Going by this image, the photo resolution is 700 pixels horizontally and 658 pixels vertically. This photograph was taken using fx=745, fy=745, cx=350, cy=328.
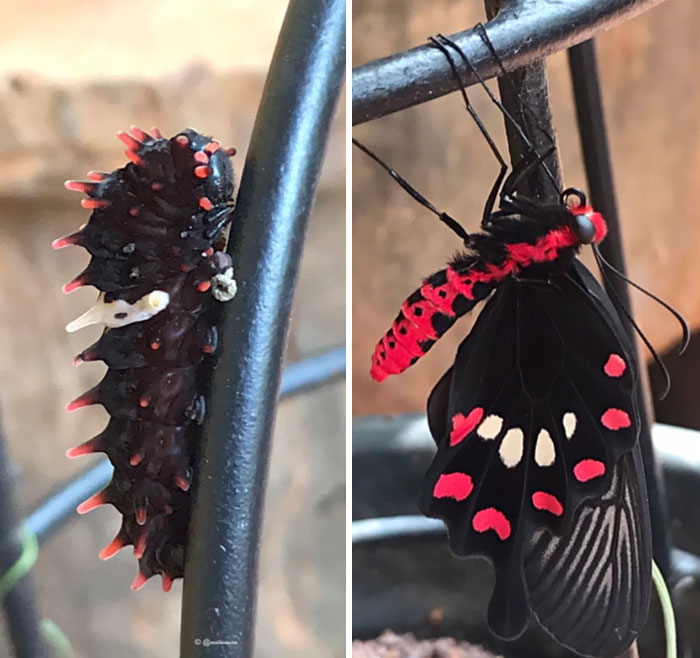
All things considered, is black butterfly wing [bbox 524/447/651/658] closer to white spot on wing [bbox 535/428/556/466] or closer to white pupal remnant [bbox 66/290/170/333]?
white spot on wing [bbox 535/428/556/466]

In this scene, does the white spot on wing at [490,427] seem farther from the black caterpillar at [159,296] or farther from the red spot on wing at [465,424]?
the black caterpillar at [159,296]

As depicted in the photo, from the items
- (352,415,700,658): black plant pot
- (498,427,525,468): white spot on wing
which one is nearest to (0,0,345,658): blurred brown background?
(352,415,700,658): black plant pot

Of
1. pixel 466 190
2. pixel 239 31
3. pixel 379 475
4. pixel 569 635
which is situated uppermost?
pixel 239 31

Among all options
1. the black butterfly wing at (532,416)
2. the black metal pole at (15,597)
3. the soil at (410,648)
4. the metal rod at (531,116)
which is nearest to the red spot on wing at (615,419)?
the black butterfly wing at (532,416)

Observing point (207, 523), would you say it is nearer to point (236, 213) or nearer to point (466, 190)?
point (236, 213)

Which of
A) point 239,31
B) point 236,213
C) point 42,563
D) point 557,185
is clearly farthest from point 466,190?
point 42,563

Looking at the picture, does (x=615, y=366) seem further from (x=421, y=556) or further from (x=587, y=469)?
(x=421, y=556)
